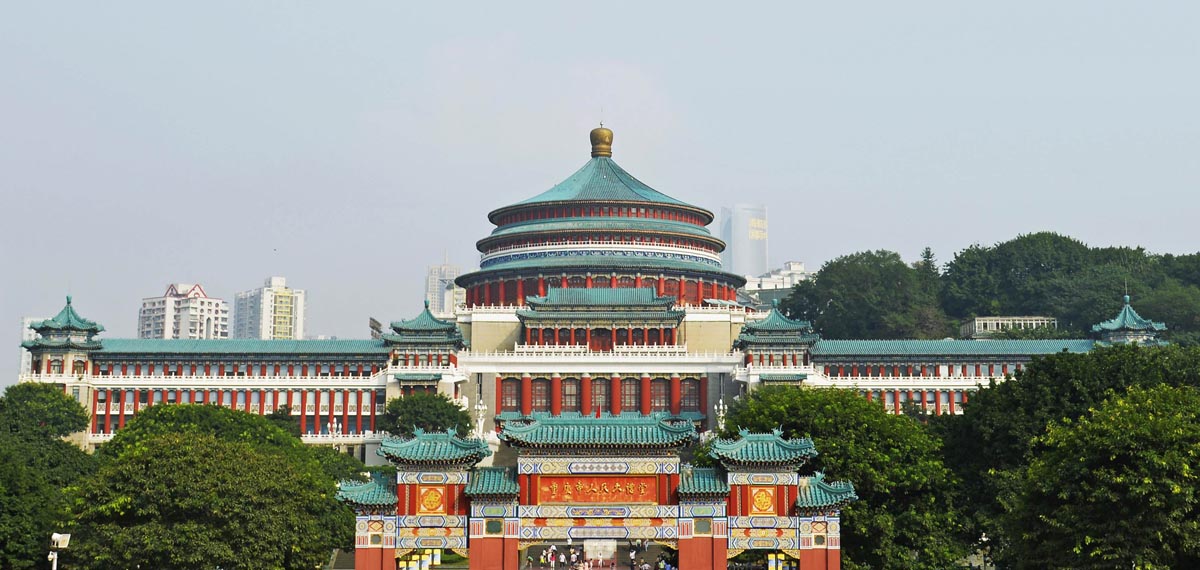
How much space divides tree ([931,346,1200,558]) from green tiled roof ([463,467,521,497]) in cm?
2011

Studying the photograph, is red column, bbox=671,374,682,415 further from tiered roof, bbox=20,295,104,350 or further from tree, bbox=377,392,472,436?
tiered roof, bbox=20,295,104,350

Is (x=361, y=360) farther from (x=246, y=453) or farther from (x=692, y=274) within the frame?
(x=246, y=453)

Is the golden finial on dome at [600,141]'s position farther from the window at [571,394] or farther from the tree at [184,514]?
the tree at [184,514]

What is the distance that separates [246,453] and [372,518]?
1057 cm

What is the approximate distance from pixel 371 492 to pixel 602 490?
7.86m

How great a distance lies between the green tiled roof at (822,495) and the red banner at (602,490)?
4993 mm

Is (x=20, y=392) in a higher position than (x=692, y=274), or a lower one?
lower

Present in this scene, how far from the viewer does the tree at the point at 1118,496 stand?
43000 mm

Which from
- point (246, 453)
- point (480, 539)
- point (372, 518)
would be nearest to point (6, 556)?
point (246, 453)

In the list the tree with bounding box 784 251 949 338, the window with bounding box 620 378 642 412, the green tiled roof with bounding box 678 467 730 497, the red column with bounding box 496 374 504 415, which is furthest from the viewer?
the tree with bounding box 784 251 949 338

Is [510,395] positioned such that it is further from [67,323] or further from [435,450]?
[435,450]

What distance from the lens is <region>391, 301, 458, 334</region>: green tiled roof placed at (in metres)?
100

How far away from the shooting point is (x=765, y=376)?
97500 millimetres

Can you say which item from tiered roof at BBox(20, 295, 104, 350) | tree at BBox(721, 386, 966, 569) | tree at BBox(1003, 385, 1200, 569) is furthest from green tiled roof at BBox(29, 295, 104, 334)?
tree at BBox(1003, 385, 1200, 569)
